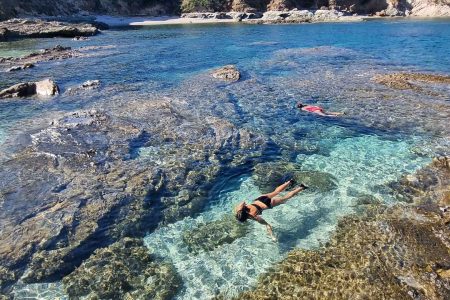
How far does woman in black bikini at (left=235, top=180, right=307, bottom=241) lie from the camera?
32.5 feet

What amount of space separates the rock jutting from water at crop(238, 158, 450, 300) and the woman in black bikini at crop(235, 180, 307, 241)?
144 cm

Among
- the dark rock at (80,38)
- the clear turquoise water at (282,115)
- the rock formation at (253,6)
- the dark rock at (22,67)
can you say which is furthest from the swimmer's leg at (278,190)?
the rock formation at (253,6)

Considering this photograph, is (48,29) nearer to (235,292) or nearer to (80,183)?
(80,183)

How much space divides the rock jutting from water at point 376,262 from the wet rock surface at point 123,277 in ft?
6.24

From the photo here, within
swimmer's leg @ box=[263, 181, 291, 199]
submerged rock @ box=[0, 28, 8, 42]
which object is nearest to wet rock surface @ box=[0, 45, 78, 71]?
submerged rock @ box=[0, 28, 8, 42]

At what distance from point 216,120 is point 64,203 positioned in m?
8.51

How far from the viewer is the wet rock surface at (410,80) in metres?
22.2

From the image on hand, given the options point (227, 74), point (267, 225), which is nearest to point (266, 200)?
point (267, 225)

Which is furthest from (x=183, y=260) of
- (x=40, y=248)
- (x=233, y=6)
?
(x=233, y=6)

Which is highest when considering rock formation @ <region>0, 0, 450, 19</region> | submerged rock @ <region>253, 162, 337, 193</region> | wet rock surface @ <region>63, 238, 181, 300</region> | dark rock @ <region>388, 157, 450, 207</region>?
rock formation @ <region>0, 0, 450, 19</region>

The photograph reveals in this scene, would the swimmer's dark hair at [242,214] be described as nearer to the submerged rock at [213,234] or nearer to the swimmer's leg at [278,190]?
the submerged rock at [213,234]

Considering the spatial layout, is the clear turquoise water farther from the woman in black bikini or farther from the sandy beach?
the sandy beach

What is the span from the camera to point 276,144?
15000 mm

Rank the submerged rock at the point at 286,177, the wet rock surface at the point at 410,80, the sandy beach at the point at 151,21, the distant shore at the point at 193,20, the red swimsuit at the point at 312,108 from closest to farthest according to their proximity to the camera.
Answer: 1. the submerged rock at the point at 286,177
2. the red swimsuit at the point at 312,108
3. the wet rock surface at the point at 410,80
4. the distant shore at the point at 193,20
5. the sandy beach at the point at 151,21
